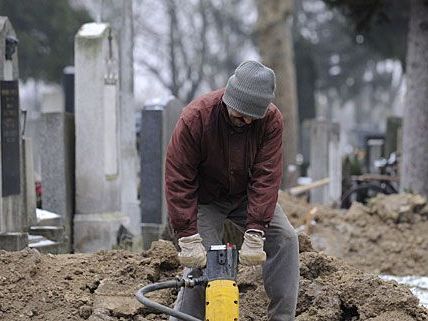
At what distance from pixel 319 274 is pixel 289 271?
3.51 ft

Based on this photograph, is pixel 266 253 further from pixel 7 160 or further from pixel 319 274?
pixel 7 160

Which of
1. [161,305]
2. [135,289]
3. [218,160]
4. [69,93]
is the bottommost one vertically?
[135,289]

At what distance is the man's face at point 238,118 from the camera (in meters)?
4.84

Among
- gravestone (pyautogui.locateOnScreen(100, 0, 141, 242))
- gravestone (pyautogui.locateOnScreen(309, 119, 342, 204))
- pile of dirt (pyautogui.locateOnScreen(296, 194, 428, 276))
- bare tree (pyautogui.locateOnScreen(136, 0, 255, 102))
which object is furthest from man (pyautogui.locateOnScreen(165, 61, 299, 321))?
bare tree (pyautogui.locateOnScreen(136, 0, 255, 102))

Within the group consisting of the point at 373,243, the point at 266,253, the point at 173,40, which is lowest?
the point at 373,243

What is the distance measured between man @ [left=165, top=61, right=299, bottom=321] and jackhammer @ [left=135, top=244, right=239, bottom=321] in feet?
0.23

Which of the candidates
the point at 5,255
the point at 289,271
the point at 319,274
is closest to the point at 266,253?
the point at 289,271

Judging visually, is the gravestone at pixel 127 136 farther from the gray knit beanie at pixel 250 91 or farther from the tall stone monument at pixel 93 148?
the gray knit beanie at pixel 250 91

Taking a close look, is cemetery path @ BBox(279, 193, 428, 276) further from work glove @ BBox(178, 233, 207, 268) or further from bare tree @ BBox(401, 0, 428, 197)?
work glove @ BBox(178, 233, 207, 268)

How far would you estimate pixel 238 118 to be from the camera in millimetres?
4910

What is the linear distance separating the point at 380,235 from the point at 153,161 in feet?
9.98

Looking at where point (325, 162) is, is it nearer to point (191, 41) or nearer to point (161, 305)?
point (161, 305)

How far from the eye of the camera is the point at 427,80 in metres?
14.2

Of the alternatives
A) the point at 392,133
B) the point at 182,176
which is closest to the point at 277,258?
the point at 182,176
